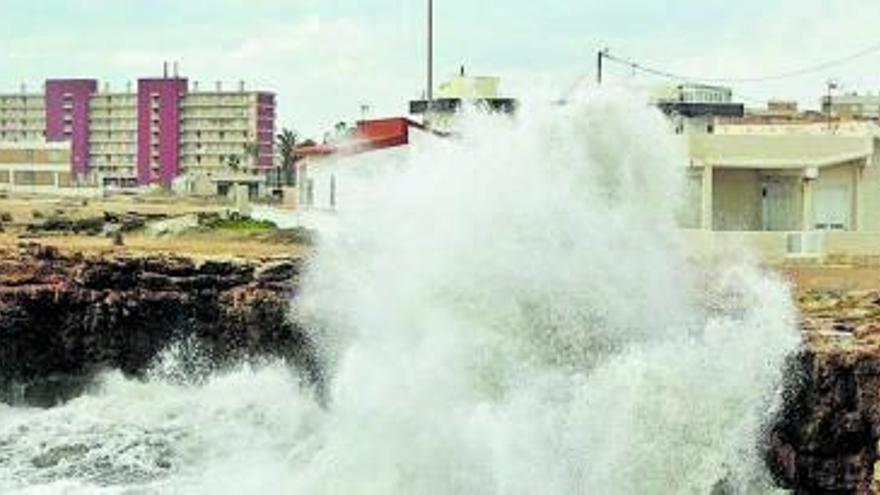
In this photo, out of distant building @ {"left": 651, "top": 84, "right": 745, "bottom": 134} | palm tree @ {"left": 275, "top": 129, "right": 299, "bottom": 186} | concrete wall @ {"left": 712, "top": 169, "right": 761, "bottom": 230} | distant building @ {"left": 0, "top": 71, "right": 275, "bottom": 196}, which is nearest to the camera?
concrete wall @ {"left": 712, "top": 169, "right": 761, "bottom": 230}

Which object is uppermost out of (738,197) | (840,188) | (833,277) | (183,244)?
(840,188)

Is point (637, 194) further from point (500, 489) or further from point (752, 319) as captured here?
point (500, 489)

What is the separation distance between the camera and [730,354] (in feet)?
64.3

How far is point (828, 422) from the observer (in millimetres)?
19578

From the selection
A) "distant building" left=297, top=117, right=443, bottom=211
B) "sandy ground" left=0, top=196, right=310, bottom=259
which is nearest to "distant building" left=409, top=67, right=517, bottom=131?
"distant building" left=297, top=117, right=443, bottom=211

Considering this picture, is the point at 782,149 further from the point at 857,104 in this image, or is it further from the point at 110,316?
the point at 857,104

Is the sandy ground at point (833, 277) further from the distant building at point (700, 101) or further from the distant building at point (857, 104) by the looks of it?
the distant building at point (857, 104)

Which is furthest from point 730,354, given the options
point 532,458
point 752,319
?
point 532,458

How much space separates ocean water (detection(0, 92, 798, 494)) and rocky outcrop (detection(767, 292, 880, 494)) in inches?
14.3

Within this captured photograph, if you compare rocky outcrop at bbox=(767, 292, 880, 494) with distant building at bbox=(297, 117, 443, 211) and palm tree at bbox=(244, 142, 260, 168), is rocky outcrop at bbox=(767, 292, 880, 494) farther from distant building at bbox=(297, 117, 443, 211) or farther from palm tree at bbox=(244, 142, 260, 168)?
palm tree at bbox=(244, 142, 260, 168)

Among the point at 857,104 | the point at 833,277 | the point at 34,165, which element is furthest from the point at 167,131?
the point at 833,277

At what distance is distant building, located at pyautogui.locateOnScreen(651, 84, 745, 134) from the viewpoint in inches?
1820

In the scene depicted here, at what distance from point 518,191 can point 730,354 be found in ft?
12.4

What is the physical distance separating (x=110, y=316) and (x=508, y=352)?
9964 mm
